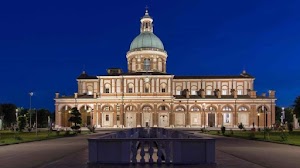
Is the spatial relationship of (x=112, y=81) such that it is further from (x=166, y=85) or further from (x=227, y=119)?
(x=227, y=119)

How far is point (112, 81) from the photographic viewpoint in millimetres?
104688

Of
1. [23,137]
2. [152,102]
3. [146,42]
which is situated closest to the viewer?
[23,137]

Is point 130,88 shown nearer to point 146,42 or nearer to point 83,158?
point 146,42

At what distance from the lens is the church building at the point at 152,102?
102 meters

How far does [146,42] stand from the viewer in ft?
360

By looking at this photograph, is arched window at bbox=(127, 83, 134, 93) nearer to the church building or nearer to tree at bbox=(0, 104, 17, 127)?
the church building

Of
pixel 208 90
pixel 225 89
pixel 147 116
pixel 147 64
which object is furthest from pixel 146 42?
pixel 225 89

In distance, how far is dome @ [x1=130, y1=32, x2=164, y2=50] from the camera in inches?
4318

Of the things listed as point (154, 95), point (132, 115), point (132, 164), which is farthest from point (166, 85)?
point (132, 164)

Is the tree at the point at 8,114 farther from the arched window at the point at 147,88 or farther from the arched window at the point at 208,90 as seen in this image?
the arched window at the point at 208,90

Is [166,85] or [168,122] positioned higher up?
[166,85]

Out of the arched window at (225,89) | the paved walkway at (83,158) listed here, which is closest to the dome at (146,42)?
the arched window at (225,89)

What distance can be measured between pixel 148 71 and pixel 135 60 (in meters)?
5.58

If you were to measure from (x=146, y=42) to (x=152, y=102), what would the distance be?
756 inches
